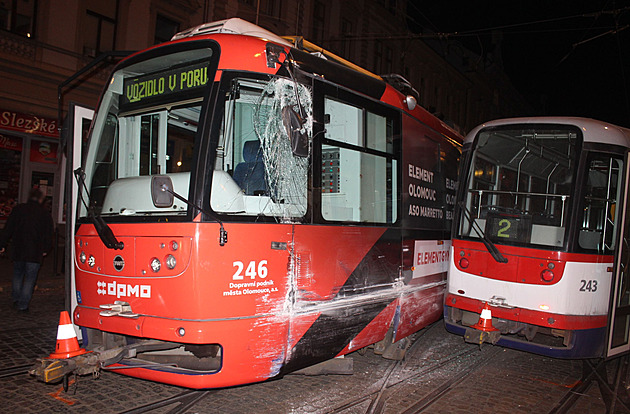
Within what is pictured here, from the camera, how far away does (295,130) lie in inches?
162

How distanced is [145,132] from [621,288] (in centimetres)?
596

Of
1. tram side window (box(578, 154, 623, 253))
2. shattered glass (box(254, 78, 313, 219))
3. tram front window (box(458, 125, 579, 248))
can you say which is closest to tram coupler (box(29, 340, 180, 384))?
shattered glass (box(254, 78, 313, 219))

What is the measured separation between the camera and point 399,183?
5.87m

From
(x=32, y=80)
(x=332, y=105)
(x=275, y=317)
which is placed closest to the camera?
(x=275, y=317)

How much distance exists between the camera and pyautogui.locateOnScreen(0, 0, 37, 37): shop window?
12.6m

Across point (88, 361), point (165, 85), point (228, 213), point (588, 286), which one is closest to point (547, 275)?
point (588, 286)

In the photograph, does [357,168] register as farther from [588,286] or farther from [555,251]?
[588,286]

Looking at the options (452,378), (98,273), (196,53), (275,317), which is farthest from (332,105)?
(452,378)

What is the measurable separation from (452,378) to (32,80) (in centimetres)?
1312

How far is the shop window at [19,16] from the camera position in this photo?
498 inches

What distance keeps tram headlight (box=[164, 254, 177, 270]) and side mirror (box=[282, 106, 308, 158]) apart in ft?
4.35

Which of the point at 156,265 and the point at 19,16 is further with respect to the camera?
the point at 19,16

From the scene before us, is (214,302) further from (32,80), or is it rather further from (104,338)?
(32,80)

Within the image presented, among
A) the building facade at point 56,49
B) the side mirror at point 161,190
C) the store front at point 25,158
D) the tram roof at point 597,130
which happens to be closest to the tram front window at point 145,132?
the side mirror at point 161,190
